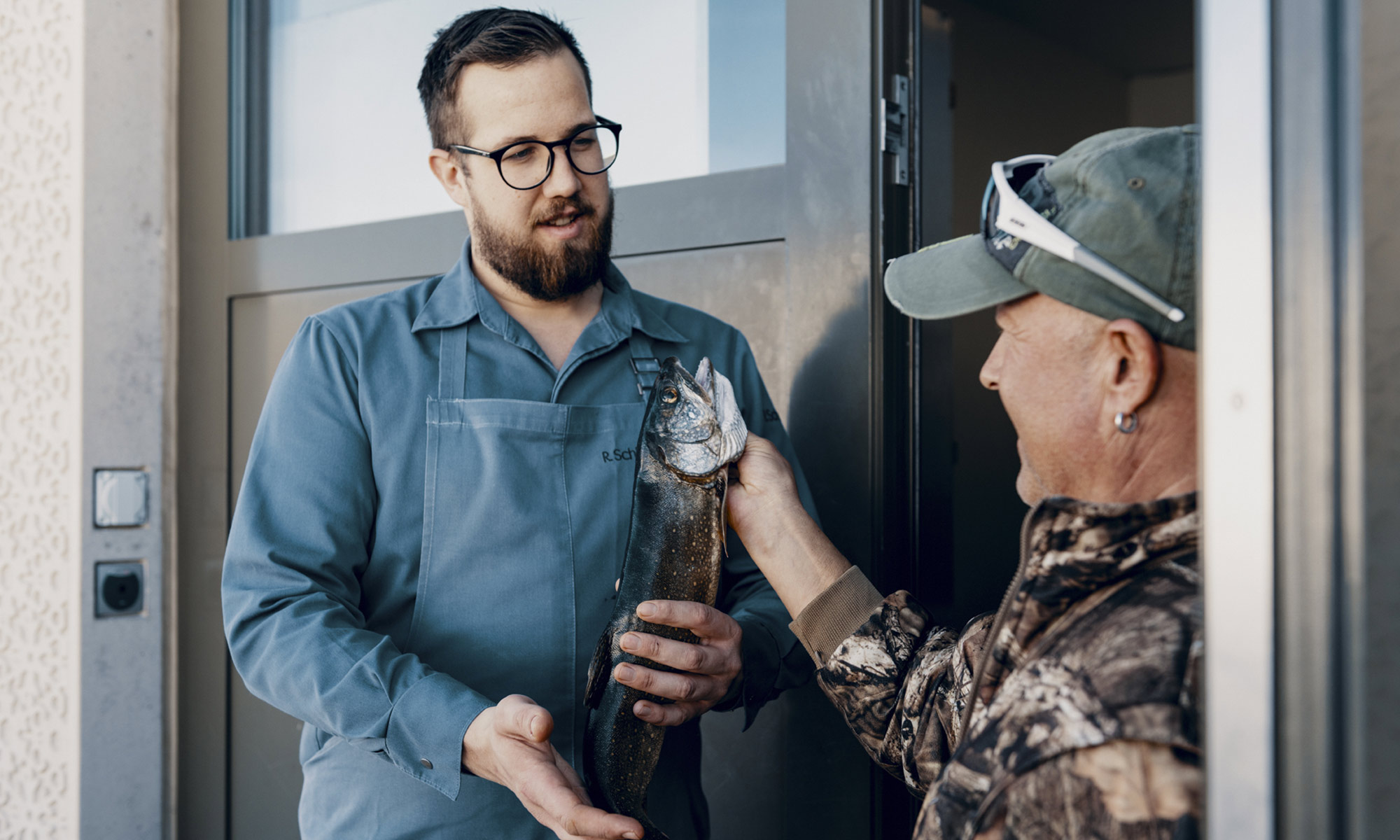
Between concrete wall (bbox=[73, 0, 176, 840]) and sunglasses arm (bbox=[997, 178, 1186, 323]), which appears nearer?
sunglasses arm (bbox=[997, 178, 1186, 323])

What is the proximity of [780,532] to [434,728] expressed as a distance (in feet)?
2.15

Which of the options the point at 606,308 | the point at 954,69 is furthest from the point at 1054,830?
the point at 954,69

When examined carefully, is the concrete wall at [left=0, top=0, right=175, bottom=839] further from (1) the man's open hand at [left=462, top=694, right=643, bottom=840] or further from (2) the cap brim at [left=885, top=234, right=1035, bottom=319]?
(2) the cap brim at [left=885, top=234, right=1035, bottom=319]

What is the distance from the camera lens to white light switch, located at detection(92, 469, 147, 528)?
312 cm

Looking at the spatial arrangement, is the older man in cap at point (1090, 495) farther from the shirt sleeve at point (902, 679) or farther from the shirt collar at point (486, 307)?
the shirt collar at point (486, 307)

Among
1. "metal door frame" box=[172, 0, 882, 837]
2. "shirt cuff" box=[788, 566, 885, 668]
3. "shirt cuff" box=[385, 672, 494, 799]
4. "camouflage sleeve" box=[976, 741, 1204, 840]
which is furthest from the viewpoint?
"metal door frame" box=[172, 0, 882, 837]

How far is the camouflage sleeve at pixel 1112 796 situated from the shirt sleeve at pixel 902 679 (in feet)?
1.73

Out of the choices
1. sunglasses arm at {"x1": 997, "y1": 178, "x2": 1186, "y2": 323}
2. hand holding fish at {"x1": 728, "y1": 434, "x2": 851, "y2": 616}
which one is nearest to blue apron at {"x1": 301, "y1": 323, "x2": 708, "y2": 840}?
Answer: hand holding fish at {"x1": 728, "y1": 434, "x2": 851, "y2": 616}

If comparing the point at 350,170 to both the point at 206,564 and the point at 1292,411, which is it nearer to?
the point at 206,564

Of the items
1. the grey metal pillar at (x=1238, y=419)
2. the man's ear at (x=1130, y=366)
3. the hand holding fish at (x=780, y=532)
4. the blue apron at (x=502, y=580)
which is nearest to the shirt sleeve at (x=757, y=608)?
the hand holding fish at (x=780, y=532)

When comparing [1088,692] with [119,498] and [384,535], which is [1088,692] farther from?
[119,498]

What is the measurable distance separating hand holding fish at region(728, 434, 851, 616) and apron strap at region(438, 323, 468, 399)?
55cm

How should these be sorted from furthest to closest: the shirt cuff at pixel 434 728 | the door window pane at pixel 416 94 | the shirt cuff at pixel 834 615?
the door window pane at pixel 416 94 < the shirt cuff at pixel 834 615 < the shirt cuff at pixel 434 728

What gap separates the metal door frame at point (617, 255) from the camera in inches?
88.0
